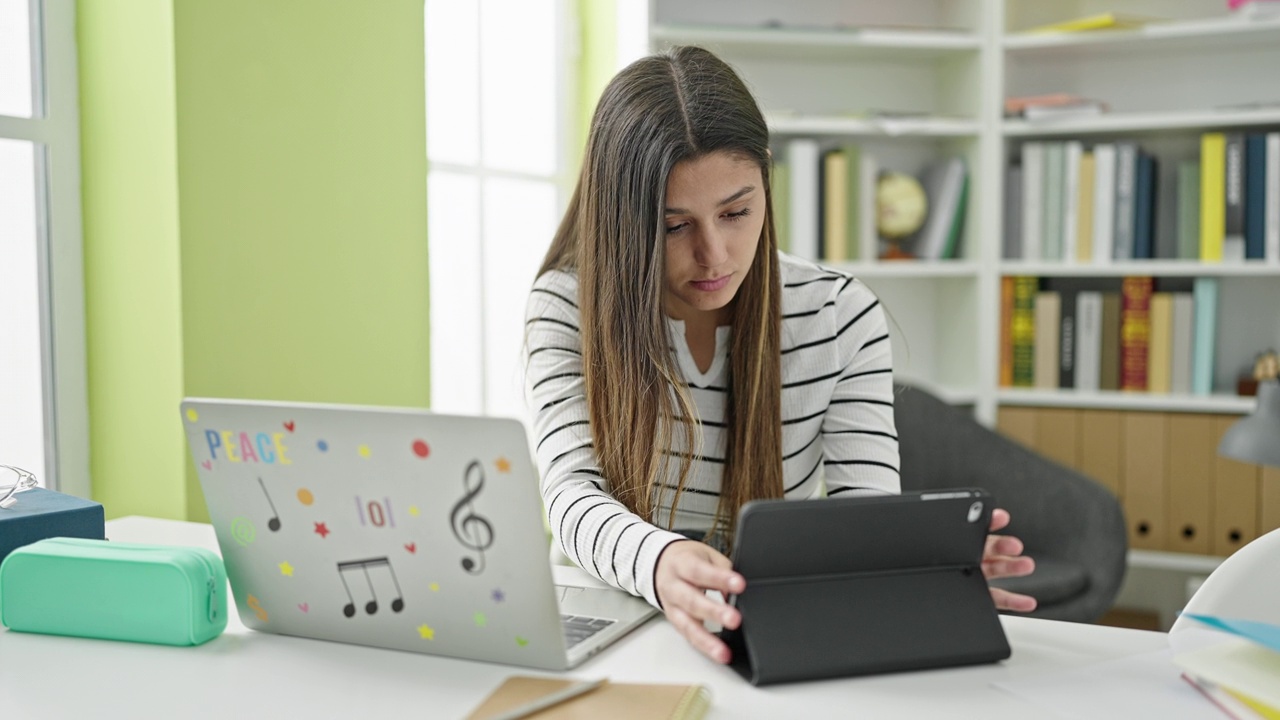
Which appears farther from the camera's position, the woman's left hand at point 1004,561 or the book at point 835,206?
the book at point 835,206

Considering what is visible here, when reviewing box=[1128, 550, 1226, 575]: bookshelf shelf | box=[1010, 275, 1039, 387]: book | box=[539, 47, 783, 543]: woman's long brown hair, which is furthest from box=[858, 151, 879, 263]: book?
box=[539, 47, 783, 543]: woman's long brown hair

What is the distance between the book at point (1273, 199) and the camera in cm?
254

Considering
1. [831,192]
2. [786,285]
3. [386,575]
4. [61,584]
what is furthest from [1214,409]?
[61,584]

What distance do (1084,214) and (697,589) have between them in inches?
84.8

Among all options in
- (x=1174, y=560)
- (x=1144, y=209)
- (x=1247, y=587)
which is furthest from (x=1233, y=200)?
(x=1247, y=587)

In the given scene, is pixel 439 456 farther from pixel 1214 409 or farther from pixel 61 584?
pixel 1214 409

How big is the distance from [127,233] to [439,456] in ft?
2.71

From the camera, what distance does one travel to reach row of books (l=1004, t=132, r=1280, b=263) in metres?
2.58

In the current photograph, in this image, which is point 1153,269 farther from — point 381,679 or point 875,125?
point 381,679

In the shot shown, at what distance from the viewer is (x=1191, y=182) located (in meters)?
2.65

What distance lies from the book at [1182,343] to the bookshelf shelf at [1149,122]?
415 mm

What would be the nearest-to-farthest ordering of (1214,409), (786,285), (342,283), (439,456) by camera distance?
(439,456)
(786,285)
(342,283)
(1214,409)

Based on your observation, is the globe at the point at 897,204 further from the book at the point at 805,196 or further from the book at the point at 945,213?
the book at the point at 805,196

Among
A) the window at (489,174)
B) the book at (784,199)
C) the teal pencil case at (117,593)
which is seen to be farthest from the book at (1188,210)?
the teal pencil case at (117,593)
